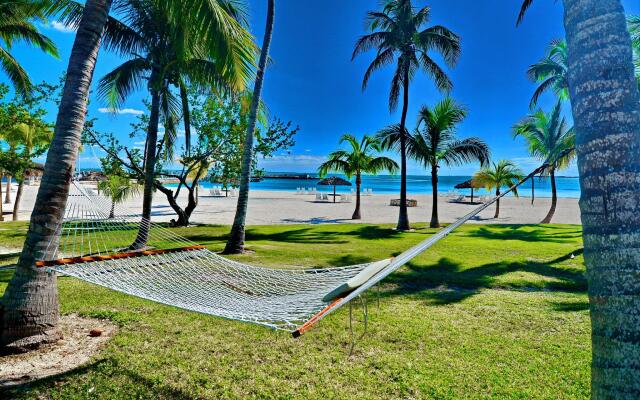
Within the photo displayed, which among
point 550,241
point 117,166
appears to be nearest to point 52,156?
point 117,166

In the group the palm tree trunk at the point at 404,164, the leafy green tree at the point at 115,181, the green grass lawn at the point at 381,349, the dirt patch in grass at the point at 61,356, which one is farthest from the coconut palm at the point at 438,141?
the dirt patch in grass at the point at 61,356

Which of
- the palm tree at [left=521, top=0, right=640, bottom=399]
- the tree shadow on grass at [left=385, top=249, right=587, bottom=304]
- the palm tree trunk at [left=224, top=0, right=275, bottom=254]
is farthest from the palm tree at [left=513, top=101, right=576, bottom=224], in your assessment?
the palm tree at [left=521, top=0, right=640, bottom=399]

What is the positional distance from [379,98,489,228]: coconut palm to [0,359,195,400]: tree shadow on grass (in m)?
10.2

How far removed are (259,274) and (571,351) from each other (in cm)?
249

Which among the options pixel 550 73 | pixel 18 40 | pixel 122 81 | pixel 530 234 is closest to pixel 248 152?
pixel 122 81

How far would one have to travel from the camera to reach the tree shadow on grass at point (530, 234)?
28.8ft

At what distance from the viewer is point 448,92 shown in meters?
Result: 11.0

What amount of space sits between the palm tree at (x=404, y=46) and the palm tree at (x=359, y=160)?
10.8 ft

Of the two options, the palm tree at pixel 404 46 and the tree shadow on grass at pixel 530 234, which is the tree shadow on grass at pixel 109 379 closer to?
the tree shadow on grass at pixel 530 234

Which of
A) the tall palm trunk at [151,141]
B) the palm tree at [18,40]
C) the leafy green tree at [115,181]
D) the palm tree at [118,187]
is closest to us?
the tall palm trunk at [151,141]

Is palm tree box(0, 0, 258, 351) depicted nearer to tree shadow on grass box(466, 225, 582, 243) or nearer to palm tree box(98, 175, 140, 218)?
palm tree box(98, 175, 140, 218)

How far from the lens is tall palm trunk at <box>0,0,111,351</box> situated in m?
2.62

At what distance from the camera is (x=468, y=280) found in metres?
5.12

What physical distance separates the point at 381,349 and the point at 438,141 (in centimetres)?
999
